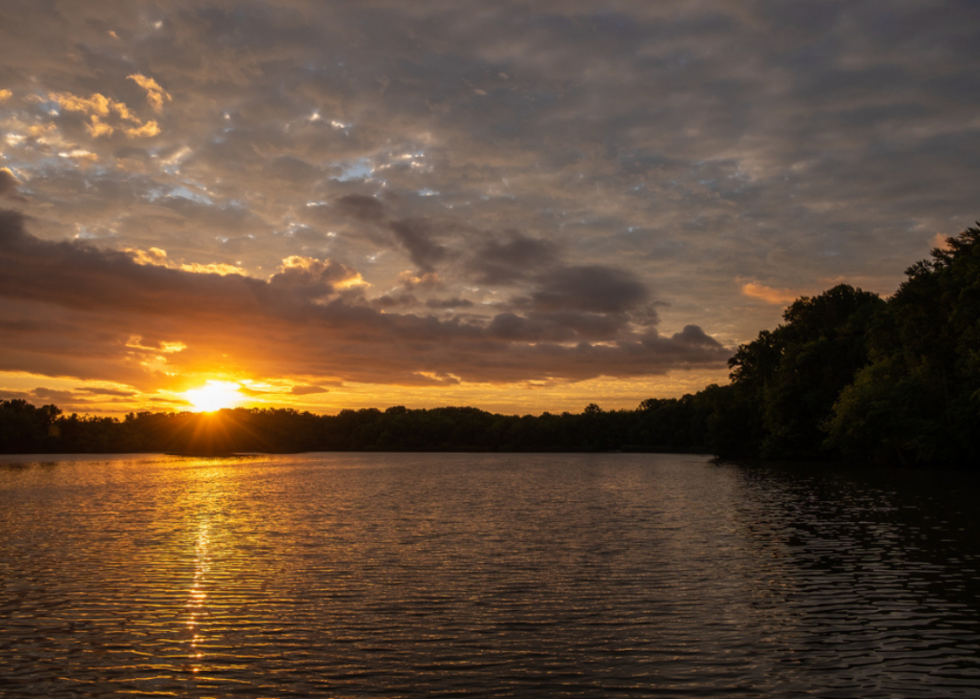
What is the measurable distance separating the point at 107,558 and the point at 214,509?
21394 mm

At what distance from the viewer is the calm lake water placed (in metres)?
14.3

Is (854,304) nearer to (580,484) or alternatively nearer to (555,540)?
(580,484)

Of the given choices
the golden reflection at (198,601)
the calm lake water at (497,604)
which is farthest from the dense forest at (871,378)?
the golden reflection at (198,601)

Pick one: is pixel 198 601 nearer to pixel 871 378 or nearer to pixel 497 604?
pixel 497 604

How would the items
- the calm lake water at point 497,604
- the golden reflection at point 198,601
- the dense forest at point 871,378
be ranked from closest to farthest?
the calm lake water at point 497,604
the golden reflection at point 198,601
the dense forest at point 871,378

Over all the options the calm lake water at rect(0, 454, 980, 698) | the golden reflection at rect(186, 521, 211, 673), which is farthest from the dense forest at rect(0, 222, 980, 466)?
the golden reflection at rect(186, 521, 211, 673)

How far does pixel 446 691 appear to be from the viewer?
1355 centimetres

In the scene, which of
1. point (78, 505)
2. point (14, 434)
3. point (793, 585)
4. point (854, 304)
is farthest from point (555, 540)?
point (14, 434)

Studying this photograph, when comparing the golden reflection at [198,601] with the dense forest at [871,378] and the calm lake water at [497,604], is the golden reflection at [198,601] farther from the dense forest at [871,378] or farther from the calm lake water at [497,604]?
the dense forest at [871,378]

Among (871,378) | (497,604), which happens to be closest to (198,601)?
(497,604)

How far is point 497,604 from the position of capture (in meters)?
20.4

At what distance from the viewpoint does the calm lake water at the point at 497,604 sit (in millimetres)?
14312

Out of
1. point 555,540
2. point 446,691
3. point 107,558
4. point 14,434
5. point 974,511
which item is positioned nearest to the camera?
point 446,691

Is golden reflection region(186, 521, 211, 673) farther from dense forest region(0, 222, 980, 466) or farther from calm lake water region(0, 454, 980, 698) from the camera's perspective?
dense forest region(0, 222, 980, 466)
